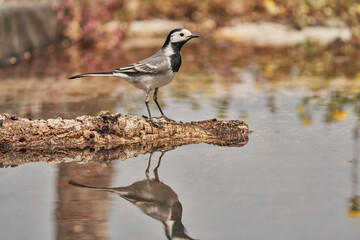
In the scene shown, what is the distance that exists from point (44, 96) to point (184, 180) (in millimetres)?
3868

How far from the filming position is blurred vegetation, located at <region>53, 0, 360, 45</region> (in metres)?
12.8

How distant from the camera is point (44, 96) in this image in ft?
26.9

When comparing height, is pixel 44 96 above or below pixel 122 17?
below

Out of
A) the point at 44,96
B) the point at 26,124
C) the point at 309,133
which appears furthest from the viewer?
the point at 44,96

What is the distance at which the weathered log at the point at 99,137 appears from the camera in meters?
5.55

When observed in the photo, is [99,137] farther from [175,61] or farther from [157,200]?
[157,200]

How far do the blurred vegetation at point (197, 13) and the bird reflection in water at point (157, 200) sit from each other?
7.31m

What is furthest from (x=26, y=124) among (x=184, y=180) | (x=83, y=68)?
(x=83, y=68)

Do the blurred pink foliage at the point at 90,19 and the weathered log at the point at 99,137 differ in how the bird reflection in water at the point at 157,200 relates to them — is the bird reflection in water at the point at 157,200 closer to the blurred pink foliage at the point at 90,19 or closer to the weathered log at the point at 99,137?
the weathered log at the point at 99,137

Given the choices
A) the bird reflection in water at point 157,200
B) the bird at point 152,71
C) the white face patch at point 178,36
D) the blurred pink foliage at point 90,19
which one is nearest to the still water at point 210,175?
Answer: the bird reflection in water at point 157,200

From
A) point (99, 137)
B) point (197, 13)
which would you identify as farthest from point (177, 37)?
point (197, 13)

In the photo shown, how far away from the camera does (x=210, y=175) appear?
16.2ft

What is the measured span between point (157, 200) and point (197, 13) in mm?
11588

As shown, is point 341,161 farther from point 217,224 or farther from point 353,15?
point 353,15
